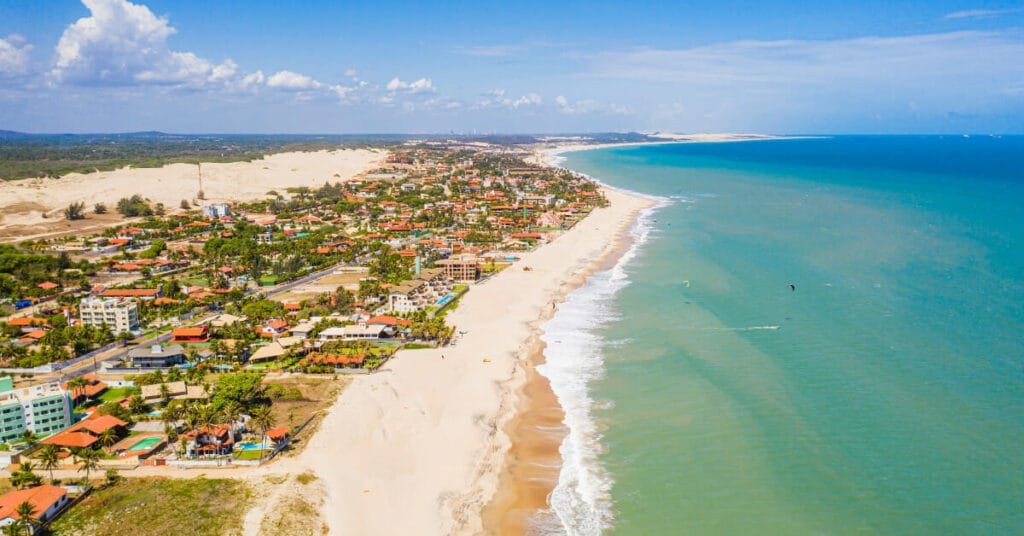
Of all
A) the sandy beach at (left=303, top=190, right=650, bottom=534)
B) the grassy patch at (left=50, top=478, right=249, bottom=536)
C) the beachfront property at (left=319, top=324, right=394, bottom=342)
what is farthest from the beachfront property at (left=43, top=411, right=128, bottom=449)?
the beachfront property at (left=319, top=324, right=394, bottom=342)

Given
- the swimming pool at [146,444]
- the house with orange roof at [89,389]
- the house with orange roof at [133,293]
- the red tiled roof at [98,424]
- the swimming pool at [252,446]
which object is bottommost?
the swimming pool at [146,444]

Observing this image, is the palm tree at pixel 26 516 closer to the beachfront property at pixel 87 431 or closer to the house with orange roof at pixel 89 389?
the beachfront property at pixel 87 431

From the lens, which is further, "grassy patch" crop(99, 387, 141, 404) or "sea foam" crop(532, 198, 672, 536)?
"grassy patch" crop(99, 387, 141, 404)

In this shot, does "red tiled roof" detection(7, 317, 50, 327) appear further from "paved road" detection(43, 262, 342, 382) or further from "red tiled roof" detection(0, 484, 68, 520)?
"red tiled roof" detection(0, 484, 68, 520)

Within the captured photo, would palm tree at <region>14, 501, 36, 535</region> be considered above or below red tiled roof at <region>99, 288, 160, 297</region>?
below

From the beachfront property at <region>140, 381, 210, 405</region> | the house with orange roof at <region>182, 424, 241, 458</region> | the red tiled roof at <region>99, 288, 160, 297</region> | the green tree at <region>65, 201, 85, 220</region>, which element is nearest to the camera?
the house with orange roof at <region>182, 424, 241, 458</region>

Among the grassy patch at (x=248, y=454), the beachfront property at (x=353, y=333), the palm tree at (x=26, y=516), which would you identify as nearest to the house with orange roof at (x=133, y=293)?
the beachfront property at (x=353, y=333)

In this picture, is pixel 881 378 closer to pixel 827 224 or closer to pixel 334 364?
pixel 334 364
